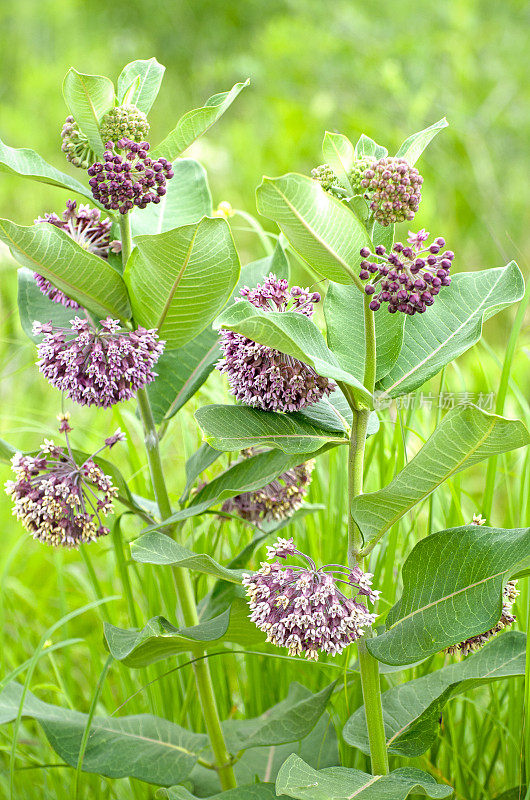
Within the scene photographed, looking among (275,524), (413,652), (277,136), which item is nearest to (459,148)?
(277,136)

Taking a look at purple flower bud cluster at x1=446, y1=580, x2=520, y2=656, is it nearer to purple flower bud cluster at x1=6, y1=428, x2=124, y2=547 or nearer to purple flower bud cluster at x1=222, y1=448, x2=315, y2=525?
purple flower bud cluster at x1=222, y1=448, x2=315, y2=525

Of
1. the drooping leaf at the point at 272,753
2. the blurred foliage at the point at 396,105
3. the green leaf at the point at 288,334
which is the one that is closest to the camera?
the green leaf at the point at 288,334

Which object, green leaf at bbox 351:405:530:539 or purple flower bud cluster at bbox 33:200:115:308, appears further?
purple flower bud cluster at bbox 33:200:115:308

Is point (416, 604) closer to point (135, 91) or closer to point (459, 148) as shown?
point (135, 91)

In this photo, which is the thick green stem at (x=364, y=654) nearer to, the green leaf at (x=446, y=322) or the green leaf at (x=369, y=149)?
the green leaf at (x=446, y=322)

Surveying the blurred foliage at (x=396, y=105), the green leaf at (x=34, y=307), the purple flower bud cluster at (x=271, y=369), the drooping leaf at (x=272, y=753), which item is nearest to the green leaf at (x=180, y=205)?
the green leaf at (x=34, y=307)

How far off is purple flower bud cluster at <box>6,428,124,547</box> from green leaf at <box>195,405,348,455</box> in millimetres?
143

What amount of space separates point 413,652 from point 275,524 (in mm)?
324

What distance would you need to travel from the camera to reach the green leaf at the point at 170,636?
2.20ft

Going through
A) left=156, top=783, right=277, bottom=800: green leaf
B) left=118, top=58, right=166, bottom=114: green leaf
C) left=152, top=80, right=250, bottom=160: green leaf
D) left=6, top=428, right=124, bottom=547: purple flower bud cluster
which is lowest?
left=156, top=783, right=277, bottom=800: green leaf

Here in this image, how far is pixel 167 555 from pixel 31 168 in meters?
0.37

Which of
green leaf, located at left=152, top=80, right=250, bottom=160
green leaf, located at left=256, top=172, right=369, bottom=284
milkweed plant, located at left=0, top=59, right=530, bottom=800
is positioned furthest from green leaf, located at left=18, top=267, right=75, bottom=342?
green leaf, located at left=256, top=172, right=369, bottom=284

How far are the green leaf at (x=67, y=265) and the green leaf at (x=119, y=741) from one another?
437 mm

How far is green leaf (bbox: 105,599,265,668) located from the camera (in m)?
0.67
